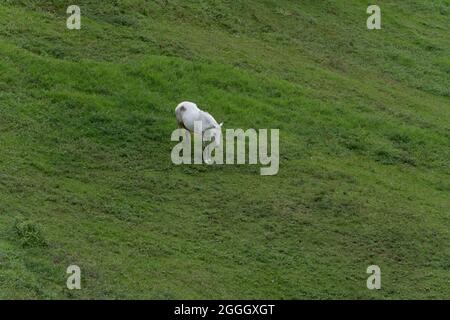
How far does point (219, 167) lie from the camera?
80.1 ft

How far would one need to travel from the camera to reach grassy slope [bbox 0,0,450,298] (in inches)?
754

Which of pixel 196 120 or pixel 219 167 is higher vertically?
pixel 196 120

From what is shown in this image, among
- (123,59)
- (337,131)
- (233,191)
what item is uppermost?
(123,59)

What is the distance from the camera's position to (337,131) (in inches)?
1105

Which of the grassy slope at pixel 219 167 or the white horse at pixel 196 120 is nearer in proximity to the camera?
the grassy slope at pixel 219 167

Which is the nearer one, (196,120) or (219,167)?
(196,120)

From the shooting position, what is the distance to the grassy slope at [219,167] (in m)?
19.2

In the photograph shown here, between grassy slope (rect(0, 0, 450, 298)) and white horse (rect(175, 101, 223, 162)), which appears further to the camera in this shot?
white horse (rect(175, 101, 223, 162))
